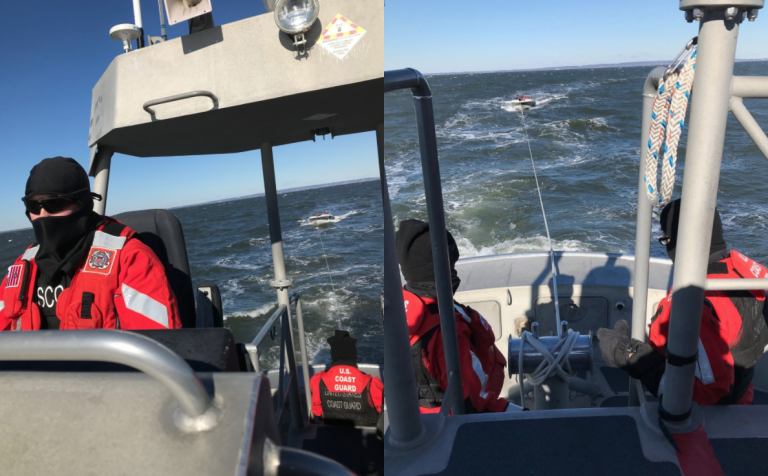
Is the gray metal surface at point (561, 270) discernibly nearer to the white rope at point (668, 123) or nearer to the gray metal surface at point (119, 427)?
the white rope at point (668, 123)

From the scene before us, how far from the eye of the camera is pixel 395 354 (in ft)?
3.35

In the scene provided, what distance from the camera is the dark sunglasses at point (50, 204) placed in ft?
5.32

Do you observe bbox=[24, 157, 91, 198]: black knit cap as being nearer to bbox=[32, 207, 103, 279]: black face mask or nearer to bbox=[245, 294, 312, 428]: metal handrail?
bbox=[32, 207, 103, 279]: black face mask

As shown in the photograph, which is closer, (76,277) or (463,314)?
(76,277)

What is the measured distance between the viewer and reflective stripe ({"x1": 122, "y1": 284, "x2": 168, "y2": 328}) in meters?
1.75

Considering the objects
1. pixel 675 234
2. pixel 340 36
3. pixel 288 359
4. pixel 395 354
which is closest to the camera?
pixel 395 354

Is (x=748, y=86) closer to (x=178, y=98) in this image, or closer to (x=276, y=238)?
(x=178, y=98)

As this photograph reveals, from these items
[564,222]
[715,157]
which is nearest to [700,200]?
[715,157]

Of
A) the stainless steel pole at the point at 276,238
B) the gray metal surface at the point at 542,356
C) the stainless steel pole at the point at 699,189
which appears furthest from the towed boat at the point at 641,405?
the stainless steel pole at the point at 276,238

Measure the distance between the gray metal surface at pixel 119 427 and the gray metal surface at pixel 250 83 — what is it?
0.75 metres

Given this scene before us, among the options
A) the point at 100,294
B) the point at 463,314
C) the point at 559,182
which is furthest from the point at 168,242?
the point at 559,182

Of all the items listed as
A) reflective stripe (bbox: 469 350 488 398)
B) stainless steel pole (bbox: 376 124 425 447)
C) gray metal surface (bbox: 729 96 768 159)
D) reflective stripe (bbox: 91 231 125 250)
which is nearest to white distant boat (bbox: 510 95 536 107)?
reflective stripe (bbox: 469 350 488 398)

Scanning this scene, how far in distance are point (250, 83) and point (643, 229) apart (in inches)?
57.4

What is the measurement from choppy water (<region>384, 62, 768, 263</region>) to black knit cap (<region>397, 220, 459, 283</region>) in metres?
4.06
